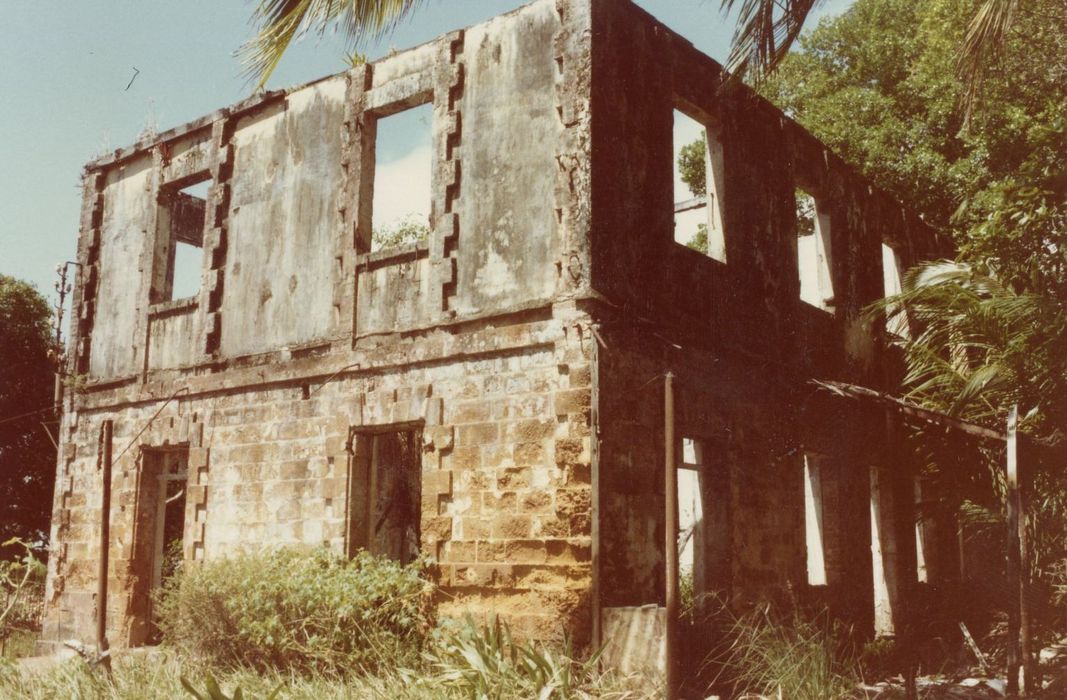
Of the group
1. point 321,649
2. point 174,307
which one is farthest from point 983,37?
point 174,307

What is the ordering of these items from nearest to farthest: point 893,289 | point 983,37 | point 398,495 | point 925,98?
point 983,37, point 398,495, point 893,289, point 925,98

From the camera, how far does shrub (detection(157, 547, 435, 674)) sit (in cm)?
830

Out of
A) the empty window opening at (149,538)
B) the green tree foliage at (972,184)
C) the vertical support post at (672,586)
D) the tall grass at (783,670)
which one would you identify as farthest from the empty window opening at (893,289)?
the empty window opening at (149,538)

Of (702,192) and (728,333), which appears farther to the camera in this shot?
(702,192)

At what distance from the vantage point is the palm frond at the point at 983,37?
6.30 m

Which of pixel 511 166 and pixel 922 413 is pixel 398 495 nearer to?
pixel 511 166

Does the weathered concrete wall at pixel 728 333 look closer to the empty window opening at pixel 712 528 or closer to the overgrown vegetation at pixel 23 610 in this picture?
the empty window opening at pixel 712 528

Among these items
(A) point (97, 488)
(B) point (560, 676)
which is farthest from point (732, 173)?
(A) point (97, 488)

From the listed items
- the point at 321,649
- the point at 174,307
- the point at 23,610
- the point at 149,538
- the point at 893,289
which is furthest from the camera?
the point at 23,610

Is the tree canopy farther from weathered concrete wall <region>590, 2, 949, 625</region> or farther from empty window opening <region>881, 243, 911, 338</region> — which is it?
weathered concrete wall <region>590, 2, 949, 625</region>

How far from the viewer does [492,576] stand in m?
8.30

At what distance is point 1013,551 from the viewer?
298 inches

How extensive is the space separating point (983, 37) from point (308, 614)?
6.69 m

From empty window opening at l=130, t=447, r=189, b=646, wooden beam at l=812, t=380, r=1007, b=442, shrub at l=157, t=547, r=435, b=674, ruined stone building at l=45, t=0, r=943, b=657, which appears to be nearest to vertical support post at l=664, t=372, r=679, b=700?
ruined stone building at l=45, t=0, r=943, b=657
